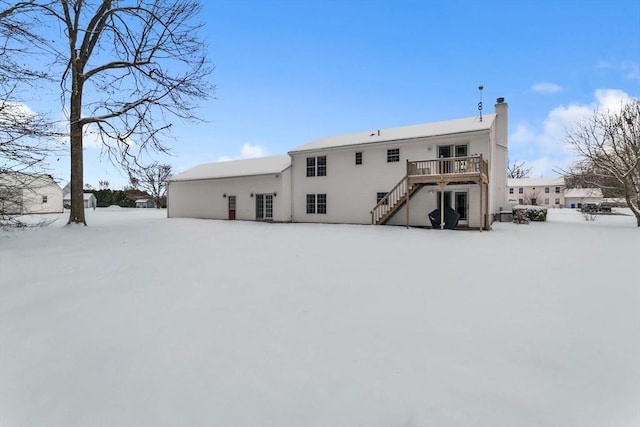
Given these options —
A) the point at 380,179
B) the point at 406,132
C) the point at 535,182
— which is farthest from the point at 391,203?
the point at 535,182

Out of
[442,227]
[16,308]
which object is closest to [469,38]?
[442,227]

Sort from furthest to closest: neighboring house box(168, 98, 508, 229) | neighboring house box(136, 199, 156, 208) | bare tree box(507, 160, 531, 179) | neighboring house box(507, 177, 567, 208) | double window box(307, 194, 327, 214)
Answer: bare tree box(507, 160, 531, 179)
neighboring house box(507, 177, 567, 208)
neighboring house box(136, 199, 156, 208)
double window box(307, 194, 327, 214)
neighboring house box(168, 98, 508, 229)

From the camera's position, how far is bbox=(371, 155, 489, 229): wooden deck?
47.0ft

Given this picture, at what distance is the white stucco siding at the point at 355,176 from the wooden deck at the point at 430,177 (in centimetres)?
71

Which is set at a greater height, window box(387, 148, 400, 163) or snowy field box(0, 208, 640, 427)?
window box(387, 148, 400, 163)

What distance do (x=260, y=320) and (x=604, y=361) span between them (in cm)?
374

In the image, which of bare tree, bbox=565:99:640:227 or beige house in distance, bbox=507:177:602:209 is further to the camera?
beige house in distance, bbox=507:177:602:209

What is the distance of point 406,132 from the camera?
19.1 m

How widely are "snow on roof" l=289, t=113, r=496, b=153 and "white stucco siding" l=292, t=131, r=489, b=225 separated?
32 centimetres

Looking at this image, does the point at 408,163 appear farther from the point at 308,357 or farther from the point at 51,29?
the point at 51,29

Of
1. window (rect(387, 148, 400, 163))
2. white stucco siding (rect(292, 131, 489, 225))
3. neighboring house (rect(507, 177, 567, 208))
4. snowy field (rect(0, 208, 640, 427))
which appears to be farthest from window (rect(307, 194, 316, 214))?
neighboring house (rect(507, 177, 567, 208))

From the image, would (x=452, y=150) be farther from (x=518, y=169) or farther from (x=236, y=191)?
(x=518, y=169)

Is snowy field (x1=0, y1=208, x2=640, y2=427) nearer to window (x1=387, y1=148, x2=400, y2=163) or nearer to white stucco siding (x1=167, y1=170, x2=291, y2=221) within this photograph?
window (x1=387, y1=148, x2=400, y2=163)

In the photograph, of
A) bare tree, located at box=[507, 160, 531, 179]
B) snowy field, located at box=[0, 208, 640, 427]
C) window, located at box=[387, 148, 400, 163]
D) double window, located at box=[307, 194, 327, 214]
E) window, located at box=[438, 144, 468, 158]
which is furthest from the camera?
bare tree, located at box=[507, 160, 531, 179]
